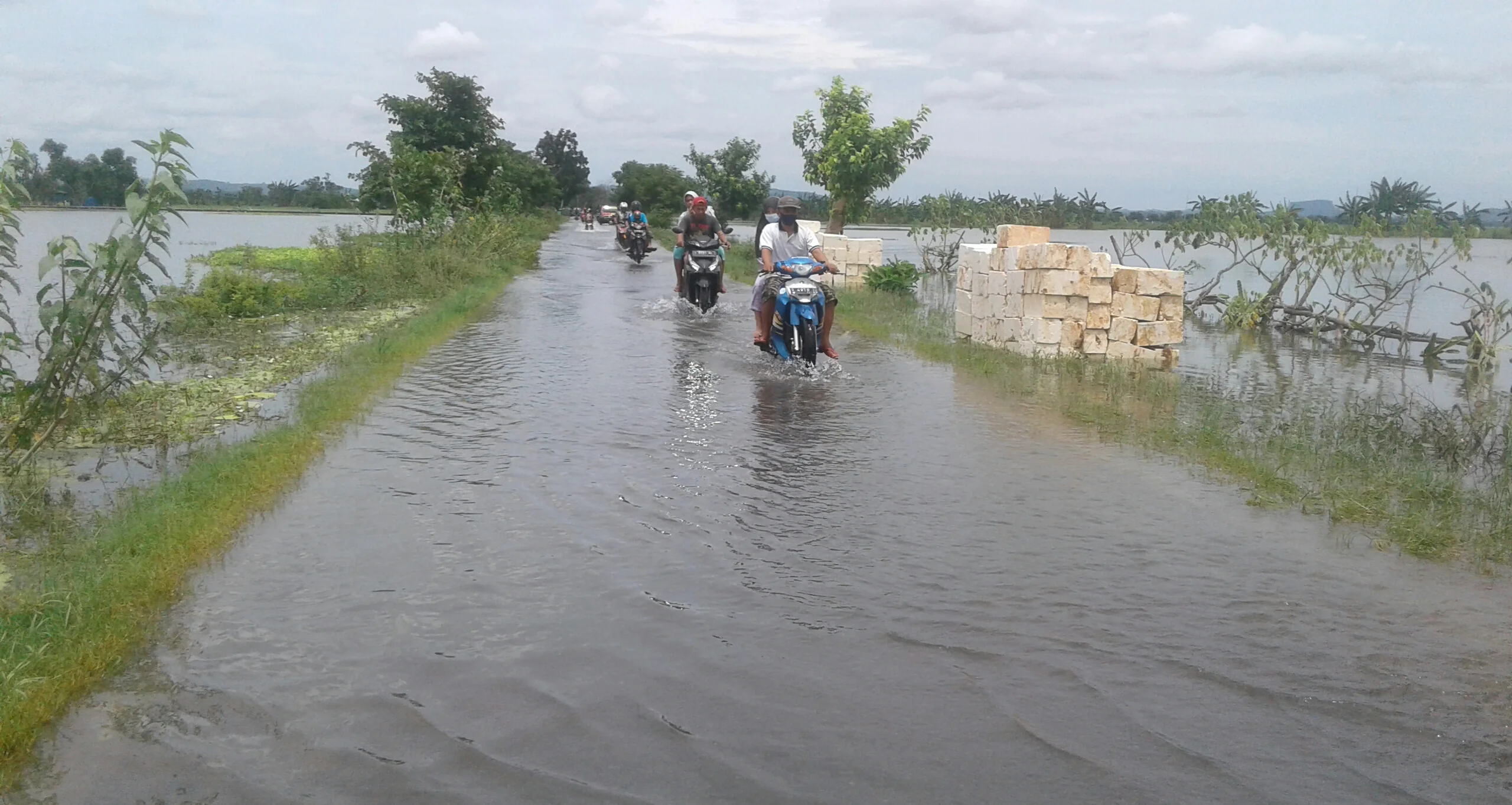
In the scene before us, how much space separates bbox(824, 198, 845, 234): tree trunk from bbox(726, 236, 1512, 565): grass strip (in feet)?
61.9

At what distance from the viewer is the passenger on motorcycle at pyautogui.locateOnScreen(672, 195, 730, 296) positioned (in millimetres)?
18641

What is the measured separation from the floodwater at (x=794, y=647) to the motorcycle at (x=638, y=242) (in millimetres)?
25410

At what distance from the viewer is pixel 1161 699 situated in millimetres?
4238

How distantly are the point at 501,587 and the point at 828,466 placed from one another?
3.10m

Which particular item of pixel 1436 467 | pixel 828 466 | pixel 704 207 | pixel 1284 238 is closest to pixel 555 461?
pixel 828 466

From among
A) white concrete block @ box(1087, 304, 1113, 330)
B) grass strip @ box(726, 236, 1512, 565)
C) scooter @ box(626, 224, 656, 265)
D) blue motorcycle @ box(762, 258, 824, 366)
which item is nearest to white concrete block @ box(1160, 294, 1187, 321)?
white concrete block @ box(1087, 304, 1113, 330)

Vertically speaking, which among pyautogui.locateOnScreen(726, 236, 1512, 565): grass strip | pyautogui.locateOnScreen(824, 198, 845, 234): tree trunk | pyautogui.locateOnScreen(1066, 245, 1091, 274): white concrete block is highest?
pyautogui.locateOnScreen(824, 198, 845, 234): tree trunk

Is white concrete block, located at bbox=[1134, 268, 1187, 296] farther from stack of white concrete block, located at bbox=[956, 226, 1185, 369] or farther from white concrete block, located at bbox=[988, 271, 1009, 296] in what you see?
white concrete block, located at bbox=[988, 271, 1009, 296]

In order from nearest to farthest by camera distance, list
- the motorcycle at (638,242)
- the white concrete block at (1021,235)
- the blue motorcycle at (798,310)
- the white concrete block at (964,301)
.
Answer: the blue motorcycle at (798,310)
the white concrete block at (1021,235)
the white concrete block at (964,301)
the motorcycle at (638,242)

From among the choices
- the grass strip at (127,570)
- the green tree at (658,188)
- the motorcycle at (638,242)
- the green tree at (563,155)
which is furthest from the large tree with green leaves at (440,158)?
the green tree at (563,155)

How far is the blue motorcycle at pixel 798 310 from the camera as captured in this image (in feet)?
39.2

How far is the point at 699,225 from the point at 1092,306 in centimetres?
708

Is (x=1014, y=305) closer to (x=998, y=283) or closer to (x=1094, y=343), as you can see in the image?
(x=998, y=283)

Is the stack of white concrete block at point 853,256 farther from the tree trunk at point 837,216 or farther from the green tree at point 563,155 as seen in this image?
the green tree at point 563,155
